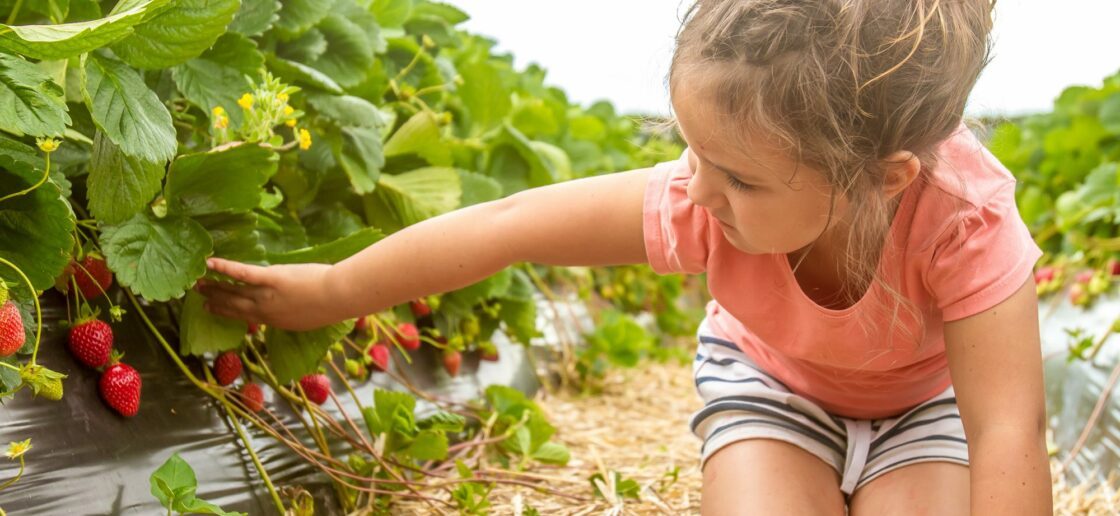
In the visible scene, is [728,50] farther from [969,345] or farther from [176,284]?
[176,284]

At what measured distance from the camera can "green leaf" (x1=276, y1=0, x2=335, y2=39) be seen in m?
1.39

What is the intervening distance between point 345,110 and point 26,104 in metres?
0.55

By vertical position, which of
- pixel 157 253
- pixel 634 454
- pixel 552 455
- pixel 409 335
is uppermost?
→ pixel 157 253

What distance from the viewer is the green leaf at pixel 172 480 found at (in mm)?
1005

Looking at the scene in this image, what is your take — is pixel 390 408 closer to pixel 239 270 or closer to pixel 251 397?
pixel 251 397

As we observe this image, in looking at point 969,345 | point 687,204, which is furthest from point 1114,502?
point 687,204

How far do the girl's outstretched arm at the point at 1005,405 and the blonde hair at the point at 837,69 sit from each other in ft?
0.66

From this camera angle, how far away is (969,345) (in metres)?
1.08

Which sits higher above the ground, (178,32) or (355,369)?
(178,32)

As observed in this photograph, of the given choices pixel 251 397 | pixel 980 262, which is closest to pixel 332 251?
pixel 251 397

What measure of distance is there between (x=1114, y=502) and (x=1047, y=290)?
0.91 metres

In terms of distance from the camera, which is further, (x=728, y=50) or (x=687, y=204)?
(x=687, y=204)

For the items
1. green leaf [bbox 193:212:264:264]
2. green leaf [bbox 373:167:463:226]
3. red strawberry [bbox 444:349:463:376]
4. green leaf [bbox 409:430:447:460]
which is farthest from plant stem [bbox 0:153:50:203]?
red strawberry [bbox 444:349:463:376]

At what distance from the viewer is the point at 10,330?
879mm
